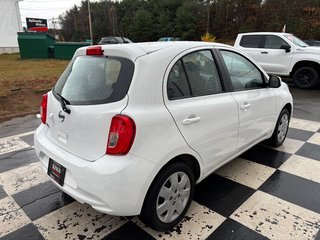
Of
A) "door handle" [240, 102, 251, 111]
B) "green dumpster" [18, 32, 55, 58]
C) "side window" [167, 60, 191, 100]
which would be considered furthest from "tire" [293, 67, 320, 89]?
"green dumpster" [18, 32, 55, 58]

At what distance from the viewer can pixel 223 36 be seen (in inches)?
1470

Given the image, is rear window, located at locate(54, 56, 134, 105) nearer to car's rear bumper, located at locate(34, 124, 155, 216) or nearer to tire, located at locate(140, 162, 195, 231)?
car's rear bumper, located at locate(34, 124, 155, 216)

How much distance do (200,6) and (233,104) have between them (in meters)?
40.2

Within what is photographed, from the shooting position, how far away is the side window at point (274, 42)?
877cm

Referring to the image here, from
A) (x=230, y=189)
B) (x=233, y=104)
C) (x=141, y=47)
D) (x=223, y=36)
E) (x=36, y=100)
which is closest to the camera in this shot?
(x=141, y=47)

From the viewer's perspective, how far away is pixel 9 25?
2606cm

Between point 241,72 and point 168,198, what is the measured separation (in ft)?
5.67

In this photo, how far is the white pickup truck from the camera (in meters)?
8.43

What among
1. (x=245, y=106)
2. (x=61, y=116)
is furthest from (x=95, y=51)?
(x=245, y=106)

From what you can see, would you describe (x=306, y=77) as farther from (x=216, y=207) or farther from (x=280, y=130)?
(x=216, y=207)

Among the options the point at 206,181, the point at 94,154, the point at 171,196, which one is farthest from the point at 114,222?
the point at 206,181

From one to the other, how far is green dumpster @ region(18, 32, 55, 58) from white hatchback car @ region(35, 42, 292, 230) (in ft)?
56.0

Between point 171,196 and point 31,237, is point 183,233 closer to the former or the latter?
point 171,196

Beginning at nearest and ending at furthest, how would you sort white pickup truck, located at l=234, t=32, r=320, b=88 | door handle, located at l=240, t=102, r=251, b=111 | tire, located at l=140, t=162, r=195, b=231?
tire, located at l=140, t=162, r=195, b=231, door handle, located at l=240, t=102, r=251, b=111, white pickup truck, located at l=234, t=32, r=320, b=88
